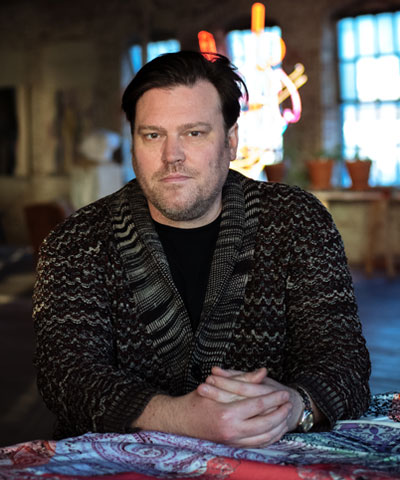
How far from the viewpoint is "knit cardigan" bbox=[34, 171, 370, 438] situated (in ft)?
4.98

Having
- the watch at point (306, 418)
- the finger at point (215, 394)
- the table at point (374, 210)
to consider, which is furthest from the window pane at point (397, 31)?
the finger at point (215, 394)

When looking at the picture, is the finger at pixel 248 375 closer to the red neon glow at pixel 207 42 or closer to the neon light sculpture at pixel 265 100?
the neon light sculpture at pixel 265 100

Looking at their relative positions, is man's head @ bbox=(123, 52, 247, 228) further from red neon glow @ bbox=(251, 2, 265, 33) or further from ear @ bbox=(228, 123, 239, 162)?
red neon glow @ bbox=(251, 2, 265, 33)

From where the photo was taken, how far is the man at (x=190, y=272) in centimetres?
153

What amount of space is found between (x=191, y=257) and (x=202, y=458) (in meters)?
0.76

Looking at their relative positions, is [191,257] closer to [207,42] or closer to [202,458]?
[202,458]

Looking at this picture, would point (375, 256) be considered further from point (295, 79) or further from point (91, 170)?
point (91, 170)

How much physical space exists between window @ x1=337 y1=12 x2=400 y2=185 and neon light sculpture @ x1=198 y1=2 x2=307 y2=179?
0.63 metres

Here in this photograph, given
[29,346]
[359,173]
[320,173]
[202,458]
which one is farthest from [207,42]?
[202,458]

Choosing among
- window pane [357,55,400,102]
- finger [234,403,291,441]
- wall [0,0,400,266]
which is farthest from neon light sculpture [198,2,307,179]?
finger [234,403,291,441]

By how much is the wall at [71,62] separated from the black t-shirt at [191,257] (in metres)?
6.68

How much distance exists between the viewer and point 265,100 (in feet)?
24.8

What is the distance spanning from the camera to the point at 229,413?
3.95 ft

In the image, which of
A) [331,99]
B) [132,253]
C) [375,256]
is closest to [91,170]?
[331,99]
